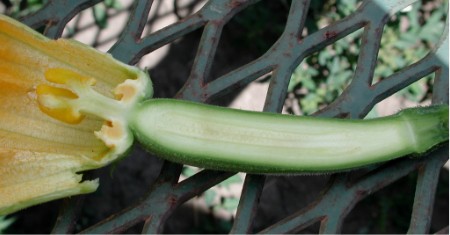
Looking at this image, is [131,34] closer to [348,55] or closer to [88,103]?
[88,103]

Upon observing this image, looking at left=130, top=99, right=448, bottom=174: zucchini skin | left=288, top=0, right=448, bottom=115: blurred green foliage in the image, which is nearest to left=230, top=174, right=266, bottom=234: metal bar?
left=130, top=99, right=448, bottom=174: zucchini skin

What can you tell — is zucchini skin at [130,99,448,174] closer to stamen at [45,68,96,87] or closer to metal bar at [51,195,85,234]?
stamen at [45,68,96,87]

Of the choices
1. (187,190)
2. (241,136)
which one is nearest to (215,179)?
(187,190)

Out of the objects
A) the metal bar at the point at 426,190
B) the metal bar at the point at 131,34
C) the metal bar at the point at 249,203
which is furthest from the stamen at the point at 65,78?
the metal bar at the point at 426,190

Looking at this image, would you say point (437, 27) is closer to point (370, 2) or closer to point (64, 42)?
point (370, 2)

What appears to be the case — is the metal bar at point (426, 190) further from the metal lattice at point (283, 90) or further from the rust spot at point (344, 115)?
the rust spot at point (344, 115)

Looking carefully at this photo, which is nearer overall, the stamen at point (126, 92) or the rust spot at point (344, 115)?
the stamen at point (126, 92)
